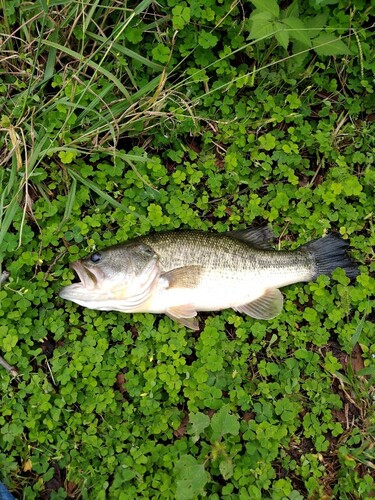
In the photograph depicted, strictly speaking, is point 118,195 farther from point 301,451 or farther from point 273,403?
point 301,451

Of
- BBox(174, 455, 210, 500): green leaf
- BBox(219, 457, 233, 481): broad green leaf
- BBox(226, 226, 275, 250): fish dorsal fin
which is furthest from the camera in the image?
BBox(226, 226, 275, 250): fish dorsal fin

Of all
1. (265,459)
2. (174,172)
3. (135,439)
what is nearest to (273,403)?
(265,459)

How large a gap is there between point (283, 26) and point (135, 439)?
3.16 metres

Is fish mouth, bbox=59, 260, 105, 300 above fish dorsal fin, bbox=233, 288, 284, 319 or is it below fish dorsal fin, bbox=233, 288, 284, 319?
above

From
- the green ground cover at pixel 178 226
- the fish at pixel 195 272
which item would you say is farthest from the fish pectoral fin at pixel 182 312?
the green ground cover at pixel 178 226

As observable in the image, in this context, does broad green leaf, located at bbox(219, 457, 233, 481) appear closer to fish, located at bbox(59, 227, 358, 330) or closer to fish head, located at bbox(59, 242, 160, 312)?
fish, located at bbox(59, 227, 358, 330)

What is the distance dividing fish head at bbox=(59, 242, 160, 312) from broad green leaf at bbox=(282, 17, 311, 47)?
186cm

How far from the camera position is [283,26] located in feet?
11.3

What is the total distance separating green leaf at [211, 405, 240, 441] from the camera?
11.5 ft

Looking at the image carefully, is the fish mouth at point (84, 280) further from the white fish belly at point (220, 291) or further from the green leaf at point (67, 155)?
the green leaf at point (67, 155)

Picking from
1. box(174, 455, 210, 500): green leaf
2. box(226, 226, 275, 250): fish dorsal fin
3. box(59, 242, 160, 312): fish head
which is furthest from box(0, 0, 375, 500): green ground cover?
box(59, 242, 160, 312): fish head

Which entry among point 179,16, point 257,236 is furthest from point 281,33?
point 257,236

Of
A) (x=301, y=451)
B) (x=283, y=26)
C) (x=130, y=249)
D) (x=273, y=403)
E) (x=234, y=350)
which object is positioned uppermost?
(x=283, y=26)

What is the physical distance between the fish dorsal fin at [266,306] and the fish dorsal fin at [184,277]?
43cm
